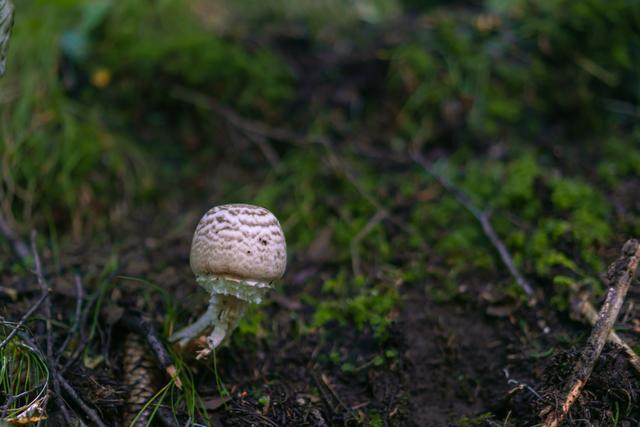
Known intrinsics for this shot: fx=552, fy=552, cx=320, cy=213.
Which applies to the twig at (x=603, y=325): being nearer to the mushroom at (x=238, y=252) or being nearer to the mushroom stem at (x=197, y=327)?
the mushroom at (x=238, y=252)

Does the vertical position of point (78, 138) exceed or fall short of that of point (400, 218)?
it exceeds it

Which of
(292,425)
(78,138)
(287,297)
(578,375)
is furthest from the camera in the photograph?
(78,138)

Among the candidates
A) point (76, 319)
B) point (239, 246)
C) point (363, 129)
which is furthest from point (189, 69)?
point (239, 246)

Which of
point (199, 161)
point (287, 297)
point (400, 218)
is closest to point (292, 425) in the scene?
point (287, 297)

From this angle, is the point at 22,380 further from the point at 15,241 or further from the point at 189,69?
the point at 189,69

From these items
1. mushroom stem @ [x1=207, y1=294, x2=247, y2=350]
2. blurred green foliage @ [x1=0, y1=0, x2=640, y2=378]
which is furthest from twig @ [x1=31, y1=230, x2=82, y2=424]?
blurred green foliage @ [x1=0, y1=0, x2=640, y2=378]

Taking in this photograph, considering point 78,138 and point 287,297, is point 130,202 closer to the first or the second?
point 78,138

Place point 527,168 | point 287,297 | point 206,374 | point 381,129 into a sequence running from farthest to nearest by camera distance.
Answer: point 381,129, point 527,168, point 287,297, point 206,374
